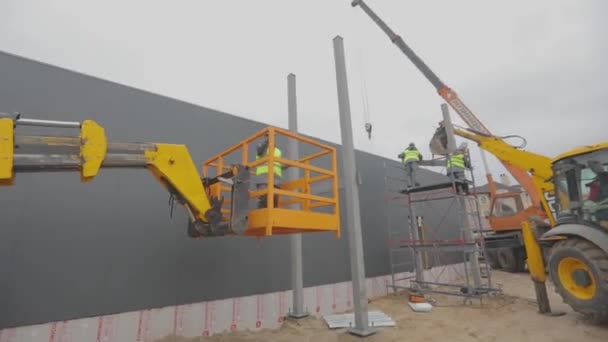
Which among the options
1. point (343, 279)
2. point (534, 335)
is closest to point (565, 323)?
point (534, 335)

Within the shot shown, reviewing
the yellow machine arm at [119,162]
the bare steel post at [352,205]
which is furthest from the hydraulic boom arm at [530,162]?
the yellow machine arm at [119,162]

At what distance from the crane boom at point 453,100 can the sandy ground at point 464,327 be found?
3755 millimetres

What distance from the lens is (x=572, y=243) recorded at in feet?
18.8

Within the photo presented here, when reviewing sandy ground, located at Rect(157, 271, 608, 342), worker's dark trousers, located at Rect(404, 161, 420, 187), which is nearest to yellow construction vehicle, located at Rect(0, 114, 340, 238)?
sandy ground, located at Rect(157, 271, 608, 342)

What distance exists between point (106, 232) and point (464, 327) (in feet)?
21.5

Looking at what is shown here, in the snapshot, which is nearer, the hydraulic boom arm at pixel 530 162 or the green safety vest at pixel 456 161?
the hydraulic boom arm at pixel 530 162

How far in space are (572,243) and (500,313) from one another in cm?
229

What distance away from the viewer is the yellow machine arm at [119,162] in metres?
2.65

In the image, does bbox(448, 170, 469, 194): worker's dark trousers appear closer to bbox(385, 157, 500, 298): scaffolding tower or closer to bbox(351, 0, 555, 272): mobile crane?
bbox(385, 157, 500, 298): scaffolding tower

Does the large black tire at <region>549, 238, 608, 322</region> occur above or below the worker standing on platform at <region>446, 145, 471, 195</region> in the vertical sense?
below

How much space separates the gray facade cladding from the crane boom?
8189 mm

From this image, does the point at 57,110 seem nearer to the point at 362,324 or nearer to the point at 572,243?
the point at 362,324

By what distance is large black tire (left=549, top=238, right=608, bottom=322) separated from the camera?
5.13 m

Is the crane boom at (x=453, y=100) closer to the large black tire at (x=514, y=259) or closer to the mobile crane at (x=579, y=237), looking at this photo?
the large black tire at (x=514, y=259)
